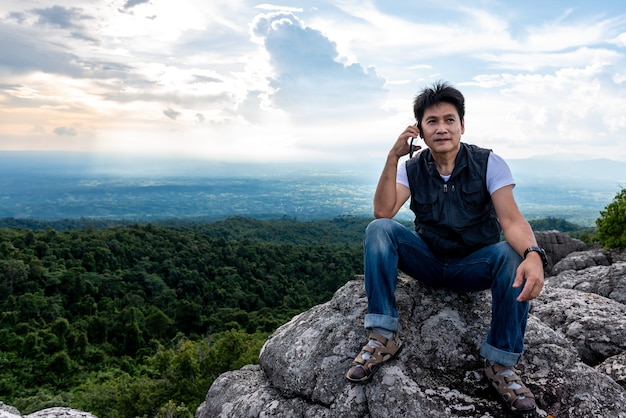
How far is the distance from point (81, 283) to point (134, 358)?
1386cm

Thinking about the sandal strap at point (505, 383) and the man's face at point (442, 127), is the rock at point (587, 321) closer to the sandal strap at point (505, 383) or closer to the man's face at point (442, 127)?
the sandal strap at point (505, 383)

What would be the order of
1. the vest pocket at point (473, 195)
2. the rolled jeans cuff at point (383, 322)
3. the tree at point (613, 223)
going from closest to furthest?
the rolled jeans cuff at point (383, 322) < the vest pocket at point (473, 195) < the tree at point (613, 223)

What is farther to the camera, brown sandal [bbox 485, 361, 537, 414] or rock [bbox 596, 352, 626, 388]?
rock [bbox 596, 352, 626, 388]

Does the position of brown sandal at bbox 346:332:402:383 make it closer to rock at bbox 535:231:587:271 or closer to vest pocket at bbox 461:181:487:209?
vest pocket at bbox 461:181:487:209

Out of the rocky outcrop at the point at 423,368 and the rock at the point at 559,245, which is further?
the rock at the point at 559,245

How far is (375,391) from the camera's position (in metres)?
3.87

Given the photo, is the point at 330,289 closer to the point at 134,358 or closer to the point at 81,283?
the point at 134,358

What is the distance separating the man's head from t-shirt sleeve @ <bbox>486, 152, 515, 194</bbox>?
599 mm

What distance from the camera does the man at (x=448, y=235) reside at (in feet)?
12.9

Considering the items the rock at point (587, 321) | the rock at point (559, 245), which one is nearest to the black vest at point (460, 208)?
the rock at point (587, 321)

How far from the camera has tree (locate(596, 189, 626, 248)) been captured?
21.4 meters

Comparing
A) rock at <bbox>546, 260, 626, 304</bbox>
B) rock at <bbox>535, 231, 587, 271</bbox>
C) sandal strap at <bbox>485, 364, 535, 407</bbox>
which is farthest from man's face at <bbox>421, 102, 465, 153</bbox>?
rock at <bbox>535, 231, 587, 271</bbox>

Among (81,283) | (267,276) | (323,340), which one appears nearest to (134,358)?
(81,283)

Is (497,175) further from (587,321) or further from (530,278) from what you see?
(587,321)
